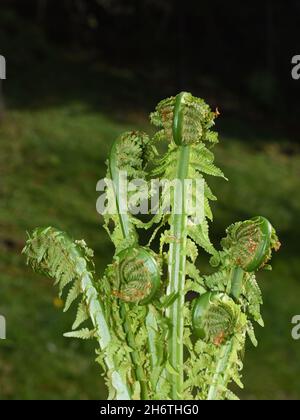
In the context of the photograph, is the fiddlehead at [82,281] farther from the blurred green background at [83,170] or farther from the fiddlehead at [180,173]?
the blurred green background at [83,170]

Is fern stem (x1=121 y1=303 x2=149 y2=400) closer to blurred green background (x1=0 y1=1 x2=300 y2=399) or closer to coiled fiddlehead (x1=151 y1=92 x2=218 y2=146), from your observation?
coiled fiddlehead (x1=151 y1=92 x2=218 y2=146)

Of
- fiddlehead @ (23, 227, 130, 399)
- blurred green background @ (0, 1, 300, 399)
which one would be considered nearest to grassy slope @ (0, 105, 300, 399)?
blurred green background @ (0, 1, 300, 399)

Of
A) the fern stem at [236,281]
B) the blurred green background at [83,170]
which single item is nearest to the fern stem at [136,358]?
the fern stem at [236,281]

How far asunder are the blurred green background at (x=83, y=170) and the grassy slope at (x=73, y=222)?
0.01m

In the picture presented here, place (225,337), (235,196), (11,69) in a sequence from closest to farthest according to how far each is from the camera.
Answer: (225,337), (235,196), (11,69)

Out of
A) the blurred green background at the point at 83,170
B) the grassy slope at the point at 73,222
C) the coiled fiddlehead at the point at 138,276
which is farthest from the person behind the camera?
the blurred green background at the point at 83,170

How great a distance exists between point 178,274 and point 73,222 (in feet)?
18.7

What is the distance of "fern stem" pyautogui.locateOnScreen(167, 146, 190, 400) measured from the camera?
745mm

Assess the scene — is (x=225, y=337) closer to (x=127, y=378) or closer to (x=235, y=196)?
(x=127, y=378)

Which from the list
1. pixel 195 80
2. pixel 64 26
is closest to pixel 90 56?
pixel 64 26

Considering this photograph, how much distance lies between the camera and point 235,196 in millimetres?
7695

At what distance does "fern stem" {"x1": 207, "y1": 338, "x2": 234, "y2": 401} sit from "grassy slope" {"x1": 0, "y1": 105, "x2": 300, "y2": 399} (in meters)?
3.34

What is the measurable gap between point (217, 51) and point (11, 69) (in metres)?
3.48

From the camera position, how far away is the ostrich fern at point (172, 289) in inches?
29.1
